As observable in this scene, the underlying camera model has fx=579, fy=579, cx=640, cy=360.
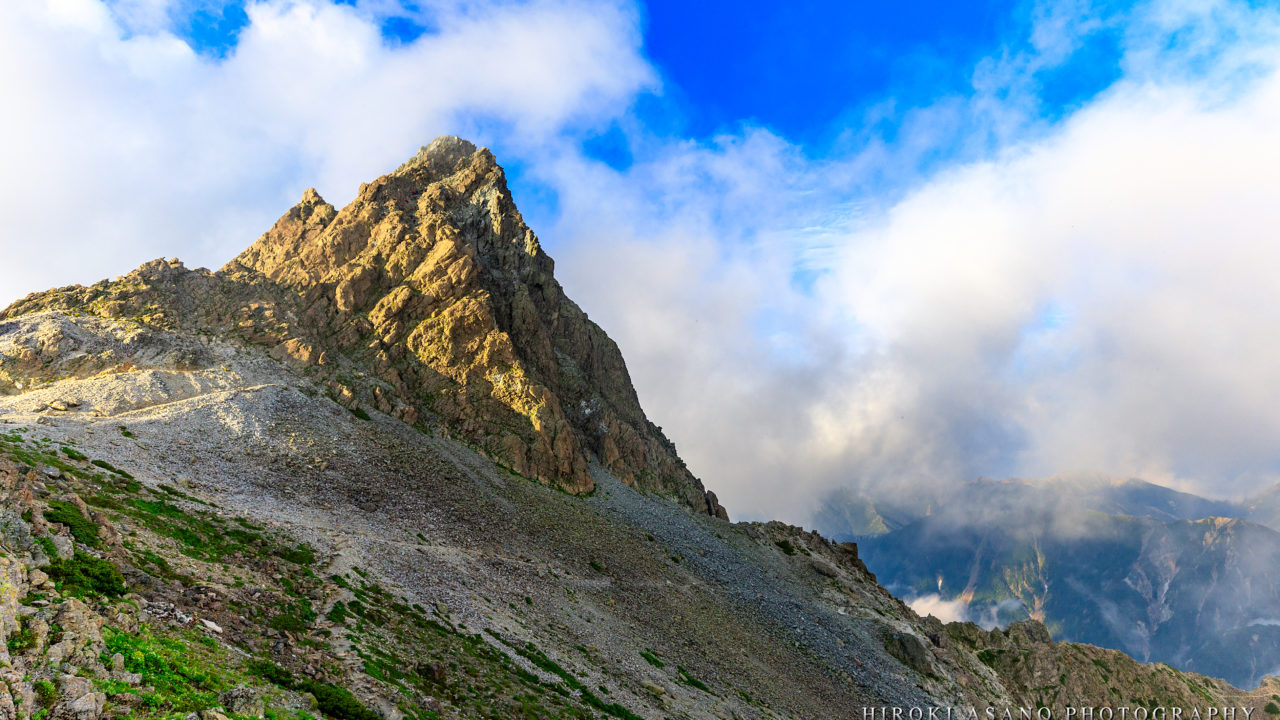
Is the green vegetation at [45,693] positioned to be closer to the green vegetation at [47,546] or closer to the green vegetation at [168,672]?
the green vegetation at [168,672]

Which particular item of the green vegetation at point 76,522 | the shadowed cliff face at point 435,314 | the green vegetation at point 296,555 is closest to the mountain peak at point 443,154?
the shadowed cliff face at point 435,314

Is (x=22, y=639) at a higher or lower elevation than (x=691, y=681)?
higher

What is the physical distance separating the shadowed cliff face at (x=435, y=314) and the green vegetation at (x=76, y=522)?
200ft

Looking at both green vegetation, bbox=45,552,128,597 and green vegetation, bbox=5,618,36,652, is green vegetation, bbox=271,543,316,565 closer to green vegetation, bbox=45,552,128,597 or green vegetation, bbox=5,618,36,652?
green vegetation, bbox=45,552,128,597

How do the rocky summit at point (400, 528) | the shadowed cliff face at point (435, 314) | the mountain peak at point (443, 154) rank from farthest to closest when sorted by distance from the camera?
the mountain peak at point (443, 154), the shadowed cliff face at point (435, 314), the rocky summit at point (400, 528)

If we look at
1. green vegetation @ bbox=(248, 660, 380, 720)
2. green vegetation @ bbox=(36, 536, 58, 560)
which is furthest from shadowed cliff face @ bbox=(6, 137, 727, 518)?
green vegetation @ bbox=(248, 660, 380, 720)

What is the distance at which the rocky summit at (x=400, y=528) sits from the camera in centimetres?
2245

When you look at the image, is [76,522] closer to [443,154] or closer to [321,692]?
[321,692]

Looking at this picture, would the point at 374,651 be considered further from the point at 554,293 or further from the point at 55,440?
the point at 554,293

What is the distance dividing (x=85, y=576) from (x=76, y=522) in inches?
298

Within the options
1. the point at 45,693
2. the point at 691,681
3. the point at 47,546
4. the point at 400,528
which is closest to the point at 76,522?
the point at 47,546

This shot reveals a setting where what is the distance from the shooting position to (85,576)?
2103 centimetres

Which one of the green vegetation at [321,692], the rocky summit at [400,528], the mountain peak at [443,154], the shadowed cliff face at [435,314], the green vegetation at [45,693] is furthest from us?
the mountain peak at [443,154]

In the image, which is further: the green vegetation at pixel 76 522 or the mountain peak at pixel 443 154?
the mountain peak at pixel 443 154
